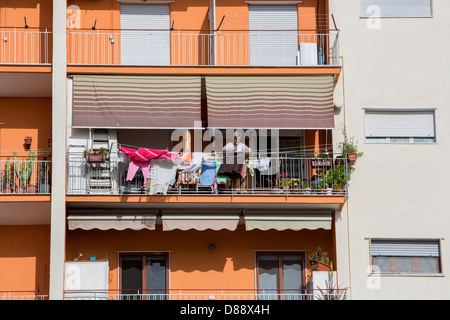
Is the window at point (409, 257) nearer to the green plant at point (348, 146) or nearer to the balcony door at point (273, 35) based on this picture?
the green plant at point (348, 146)

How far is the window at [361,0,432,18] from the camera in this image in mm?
24266

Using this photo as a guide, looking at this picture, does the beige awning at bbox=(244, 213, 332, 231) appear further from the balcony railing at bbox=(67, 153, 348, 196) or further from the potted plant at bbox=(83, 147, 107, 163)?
the potted plant at bbox=(83, 147, 107, 163)

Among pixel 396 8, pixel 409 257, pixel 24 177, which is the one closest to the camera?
pixel 24 177

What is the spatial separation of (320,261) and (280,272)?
1325 mm

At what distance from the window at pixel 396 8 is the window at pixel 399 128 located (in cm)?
246

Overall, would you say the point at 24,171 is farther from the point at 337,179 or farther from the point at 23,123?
the point at 337,179

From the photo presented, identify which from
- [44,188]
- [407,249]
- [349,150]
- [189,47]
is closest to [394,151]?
[349,150]

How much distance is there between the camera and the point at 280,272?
23703mm
